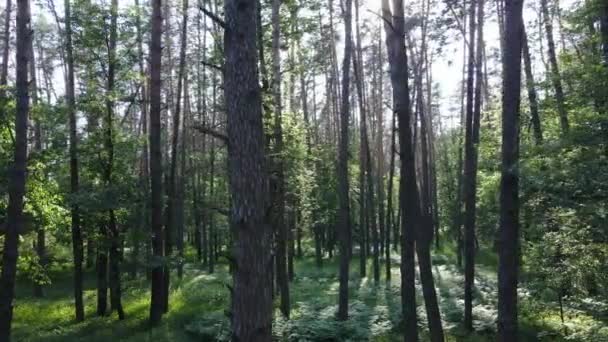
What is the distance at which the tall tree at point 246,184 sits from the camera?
4.19 m

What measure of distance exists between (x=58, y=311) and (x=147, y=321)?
466cm

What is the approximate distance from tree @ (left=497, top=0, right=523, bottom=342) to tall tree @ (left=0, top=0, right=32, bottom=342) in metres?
8.10

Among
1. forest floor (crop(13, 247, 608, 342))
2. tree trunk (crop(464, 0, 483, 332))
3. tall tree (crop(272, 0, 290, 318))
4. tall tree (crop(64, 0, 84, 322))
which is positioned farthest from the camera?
tall tree (crop(64, 0, 84, 322))

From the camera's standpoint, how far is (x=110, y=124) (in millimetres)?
13945

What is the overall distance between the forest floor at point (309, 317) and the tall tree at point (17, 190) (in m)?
3.64

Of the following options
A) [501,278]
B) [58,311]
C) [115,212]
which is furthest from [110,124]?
[501,278]

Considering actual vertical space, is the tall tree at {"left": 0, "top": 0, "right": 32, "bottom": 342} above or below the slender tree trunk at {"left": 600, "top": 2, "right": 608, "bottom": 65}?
below

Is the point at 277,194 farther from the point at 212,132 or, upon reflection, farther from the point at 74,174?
the point at 212,132

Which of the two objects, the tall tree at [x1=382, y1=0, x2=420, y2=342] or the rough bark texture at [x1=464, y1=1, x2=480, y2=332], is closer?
the tall tree at [x1=382, y1=0, x2=420, y2=342]

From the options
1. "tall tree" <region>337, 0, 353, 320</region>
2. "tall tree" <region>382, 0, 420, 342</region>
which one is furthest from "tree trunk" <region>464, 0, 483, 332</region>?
"tall tree" <region>382, 0, 420, 342</region>

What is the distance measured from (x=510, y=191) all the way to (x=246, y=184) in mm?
5135

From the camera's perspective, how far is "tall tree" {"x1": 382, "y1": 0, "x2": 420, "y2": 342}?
9094mm

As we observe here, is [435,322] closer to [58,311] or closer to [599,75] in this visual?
[599,75]

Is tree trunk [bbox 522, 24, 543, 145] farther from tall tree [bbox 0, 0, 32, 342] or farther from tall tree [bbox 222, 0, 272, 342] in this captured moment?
tall tree [bbox 0, 0, 32, 342]
